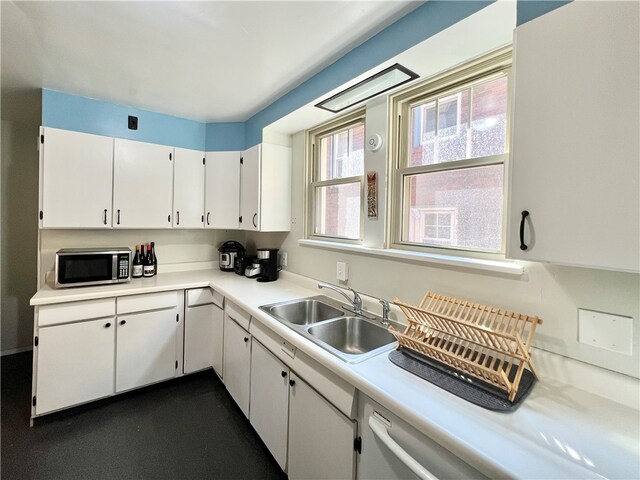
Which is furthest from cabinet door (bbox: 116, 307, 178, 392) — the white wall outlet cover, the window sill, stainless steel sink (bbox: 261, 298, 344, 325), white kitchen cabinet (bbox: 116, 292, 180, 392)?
the white wall outlet cover

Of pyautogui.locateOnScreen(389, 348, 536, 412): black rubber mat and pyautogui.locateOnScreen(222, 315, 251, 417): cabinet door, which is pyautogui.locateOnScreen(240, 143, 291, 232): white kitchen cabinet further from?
pyautogui.locateOnScreen(389, 348, 536, 412): black rubber mat

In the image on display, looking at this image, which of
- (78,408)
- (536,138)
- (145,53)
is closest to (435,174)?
(536,138)

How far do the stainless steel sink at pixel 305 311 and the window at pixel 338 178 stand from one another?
21.8 inches

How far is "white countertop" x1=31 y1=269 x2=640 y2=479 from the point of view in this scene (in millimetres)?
679

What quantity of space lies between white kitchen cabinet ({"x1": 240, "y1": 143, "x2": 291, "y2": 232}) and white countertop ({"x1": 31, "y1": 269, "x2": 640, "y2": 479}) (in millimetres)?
1567

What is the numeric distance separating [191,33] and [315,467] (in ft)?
7.62

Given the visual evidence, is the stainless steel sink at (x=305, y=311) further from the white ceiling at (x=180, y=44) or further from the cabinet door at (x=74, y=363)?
the white ceiling at (x=180, y=44)

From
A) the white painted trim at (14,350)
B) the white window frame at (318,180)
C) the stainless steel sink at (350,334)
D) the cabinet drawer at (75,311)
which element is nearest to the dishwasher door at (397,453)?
the stainless steel sink at (350,334)

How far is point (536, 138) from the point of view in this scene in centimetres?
87

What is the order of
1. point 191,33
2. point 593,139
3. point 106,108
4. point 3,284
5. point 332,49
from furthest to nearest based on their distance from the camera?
point 3,284
point 106,108
point 332,49
point 191,33
point 593,139

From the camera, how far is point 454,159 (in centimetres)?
152

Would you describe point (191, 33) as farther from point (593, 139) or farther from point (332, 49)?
point (593, 139)

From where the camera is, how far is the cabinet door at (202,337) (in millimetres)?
2402

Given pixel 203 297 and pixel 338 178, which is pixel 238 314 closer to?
pixel 203 297
